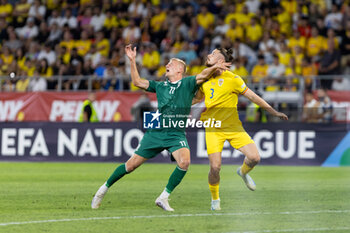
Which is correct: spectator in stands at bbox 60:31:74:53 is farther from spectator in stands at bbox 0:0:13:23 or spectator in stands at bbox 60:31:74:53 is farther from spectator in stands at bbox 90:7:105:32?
spectator in stands at bbox 0:0:13:23

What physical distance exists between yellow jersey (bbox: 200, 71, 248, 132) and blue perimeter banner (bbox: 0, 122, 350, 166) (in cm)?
928

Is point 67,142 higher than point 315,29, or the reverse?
point 315,29

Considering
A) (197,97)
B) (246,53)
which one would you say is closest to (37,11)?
(246,53)

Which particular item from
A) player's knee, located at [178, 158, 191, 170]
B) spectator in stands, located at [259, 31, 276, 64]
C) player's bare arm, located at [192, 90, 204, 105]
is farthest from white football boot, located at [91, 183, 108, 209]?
spectator in stands, located at [259, 31, 276, 64]

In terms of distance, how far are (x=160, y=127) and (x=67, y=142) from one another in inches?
425

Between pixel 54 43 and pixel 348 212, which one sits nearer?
pixel 348 212

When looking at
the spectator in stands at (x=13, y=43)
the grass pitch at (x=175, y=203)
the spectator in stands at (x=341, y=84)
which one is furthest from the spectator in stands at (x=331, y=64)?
the spectator in stands at (x=13, y=43)

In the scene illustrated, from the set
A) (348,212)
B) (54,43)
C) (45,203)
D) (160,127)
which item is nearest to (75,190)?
(45,203)

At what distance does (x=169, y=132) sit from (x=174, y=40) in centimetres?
1458

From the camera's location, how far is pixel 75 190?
12578 millimetres

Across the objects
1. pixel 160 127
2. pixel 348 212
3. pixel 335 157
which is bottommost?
pixel 335 157

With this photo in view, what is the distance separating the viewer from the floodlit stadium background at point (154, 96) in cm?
1180

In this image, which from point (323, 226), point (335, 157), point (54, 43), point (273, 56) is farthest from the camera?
point (54, 43)

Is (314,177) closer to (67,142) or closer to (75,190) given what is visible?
(75,190)
